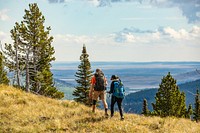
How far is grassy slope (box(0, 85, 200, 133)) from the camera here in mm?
13698

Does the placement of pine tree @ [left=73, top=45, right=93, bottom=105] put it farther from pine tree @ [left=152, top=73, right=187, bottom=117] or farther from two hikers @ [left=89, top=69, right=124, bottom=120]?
two hikers @ [left=89, top=69, right=124, bottom=120]

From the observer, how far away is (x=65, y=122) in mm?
14711

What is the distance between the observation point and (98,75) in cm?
1641

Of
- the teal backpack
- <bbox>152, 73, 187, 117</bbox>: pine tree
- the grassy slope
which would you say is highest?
the teal backpack

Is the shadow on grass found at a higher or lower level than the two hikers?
lower

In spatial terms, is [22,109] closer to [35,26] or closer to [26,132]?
[26,132]

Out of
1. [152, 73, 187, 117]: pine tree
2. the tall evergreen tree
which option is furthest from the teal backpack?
[152, 73, 187, 117]: pine tree

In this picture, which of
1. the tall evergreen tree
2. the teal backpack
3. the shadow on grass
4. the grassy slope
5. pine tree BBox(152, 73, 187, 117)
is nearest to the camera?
the grassy slope

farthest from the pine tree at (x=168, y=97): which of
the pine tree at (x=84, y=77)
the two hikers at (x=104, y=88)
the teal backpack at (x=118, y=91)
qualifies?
the teal backpack at (x=118, y=91)

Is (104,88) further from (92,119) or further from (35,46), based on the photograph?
(35,46)

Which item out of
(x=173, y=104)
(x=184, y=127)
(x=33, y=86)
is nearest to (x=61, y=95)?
(x=33, y=86)

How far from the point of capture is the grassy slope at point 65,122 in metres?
13.7

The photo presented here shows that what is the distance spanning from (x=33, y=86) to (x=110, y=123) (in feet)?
113

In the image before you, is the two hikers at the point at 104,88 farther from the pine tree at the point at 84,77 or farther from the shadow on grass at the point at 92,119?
the pine tree at the point at 84,77
